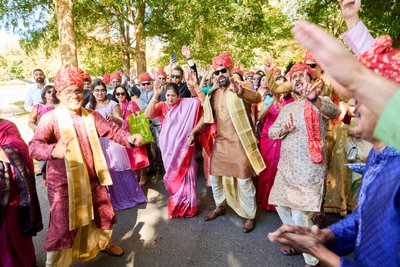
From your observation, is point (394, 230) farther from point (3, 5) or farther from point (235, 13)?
point (3, 5)

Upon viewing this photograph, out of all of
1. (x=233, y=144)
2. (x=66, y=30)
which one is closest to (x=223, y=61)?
(x=233, y=144)

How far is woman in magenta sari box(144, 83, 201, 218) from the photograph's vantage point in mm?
3836

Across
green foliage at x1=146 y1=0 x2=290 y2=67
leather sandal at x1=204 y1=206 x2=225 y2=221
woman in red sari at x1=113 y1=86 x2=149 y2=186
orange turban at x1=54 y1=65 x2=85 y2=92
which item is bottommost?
leather sandal at x1=204 y1=206 x2=225 y2=221

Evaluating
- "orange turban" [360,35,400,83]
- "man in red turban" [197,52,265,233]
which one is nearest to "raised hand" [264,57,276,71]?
"man in red turban" [197,52,265,233]

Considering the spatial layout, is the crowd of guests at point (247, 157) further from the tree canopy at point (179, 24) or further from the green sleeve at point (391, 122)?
the tree canopy at point (179, 24)

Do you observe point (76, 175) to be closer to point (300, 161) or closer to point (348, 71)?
point (300, 161)

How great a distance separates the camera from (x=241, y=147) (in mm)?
3443

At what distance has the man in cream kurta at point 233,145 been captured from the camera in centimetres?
341

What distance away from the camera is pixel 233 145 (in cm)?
348

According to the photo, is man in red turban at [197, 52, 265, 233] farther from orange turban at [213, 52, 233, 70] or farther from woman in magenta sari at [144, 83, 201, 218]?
woman in magenta sari at [144, 83, 201, 218]

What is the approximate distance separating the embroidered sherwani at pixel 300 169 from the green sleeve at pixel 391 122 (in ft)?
6.62

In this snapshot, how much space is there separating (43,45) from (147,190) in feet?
35.5

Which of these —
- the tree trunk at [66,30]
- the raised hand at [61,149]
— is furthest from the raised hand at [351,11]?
the tree trunk at [66,30]

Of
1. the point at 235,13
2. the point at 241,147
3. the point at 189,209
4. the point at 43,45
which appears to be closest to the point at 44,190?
the point at 189,209
